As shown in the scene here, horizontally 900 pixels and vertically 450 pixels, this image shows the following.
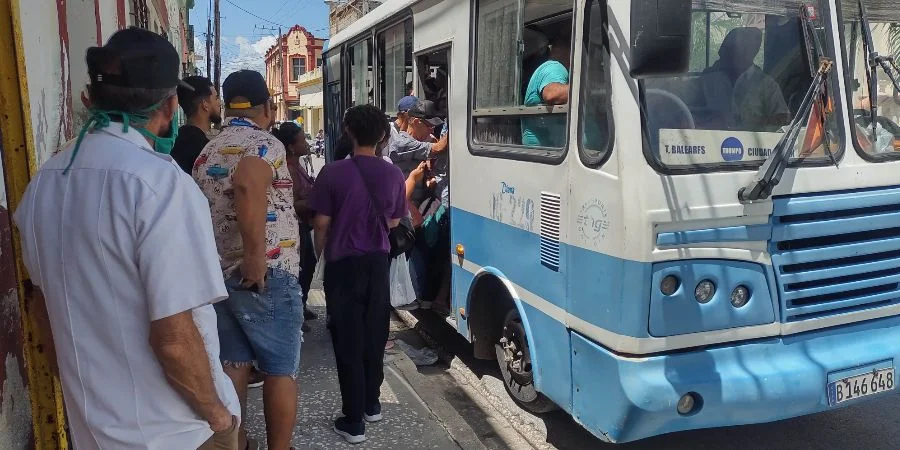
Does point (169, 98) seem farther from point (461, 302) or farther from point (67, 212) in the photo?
point (461, 302)

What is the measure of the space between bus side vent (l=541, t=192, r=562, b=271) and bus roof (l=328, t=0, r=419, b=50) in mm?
2456

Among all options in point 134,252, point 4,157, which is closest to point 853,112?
point 134,252

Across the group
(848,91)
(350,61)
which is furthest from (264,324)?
(350,61)

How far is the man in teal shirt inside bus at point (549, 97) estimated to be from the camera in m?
3.41

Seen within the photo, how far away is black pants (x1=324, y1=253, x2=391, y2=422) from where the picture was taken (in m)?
3.57

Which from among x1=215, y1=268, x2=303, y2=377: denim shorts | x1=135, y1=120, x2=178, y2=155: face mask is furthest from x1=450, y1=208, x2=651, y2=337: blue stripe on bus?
x1=135, y1=120, x2=178, y2=155: face mask

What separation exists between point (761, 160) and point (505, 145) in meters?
1.41

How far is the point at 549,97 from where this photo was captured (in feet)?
11.5

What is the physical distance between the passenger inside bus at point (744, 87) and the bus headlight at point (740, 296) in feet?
2.36

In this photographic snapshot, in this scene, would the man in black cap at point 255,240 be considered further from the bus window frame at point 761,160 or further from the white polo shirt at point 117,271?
the bus window frame at point 761,160

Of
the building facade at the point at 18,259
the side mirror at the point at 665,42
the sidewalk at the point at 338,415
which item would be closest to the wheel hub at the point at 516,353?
the sidewalk at the point at 338,415

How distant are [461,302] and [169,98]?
2.94 meters

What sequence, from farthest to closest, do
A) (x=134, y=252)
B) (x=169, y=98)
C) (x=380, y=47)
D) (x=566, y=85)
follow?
1. (x=380, y=47)
2. (x=566, y=85)
3. (x=169, y=98)
4. (x=134, y=252)

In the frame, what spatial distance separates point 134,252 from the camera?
160 centimetres
